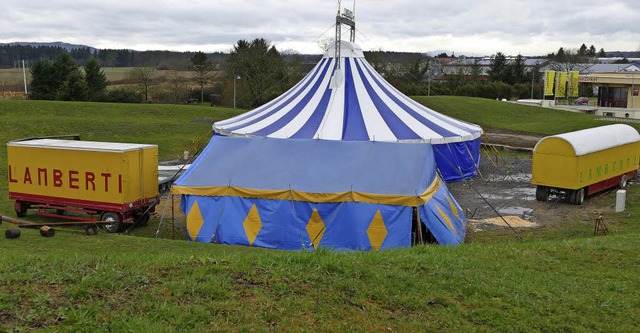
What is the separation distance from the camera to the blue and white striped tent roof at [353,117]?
17.2 m

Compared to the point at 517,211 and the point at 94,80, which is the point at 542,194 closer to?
the point at 517,211

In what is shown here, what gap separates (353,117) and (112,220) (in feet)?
25.4

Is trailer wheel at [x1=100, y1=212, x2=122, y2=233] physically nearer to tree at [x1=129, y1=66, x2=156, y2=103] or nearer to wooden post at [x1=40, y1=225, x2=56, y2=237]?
wooden post at [x1=40, y1=225, x2=56, y2=237]

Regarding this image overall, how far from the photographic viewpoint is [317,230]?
38.1ft

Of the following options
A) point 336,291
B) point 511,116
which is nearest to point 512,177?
point 336,291

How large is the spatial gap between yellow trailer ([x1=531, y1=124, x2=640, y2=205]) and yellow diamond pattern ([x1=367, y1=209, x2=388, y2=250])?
7.20 m

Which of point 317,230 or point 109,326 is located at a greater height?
point 109,326

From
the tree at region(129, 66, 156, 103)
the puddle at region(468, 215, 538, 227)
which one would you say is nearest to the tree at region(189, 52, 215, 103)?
the tree at region(129, 66, 156, 103)

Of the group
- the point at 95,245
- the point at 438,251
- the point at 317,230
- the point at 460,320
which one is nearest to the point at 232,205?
the point at 317,230

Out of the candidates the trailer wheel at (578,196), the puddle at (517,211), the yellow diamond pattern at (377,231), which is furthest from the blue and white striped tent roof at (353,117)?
the yellow diamond pattern at (377,231)

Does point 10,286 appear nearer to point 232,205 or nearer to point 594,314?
point 594,314

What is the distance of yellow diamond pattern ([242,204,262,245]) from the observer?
11.9 meters

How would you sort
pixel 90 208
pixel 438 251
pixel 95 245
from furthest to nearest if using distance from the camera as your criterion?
pixel 90 208 < pixel 95 245 < pixel 438 251

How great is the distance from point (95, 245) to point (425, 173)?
661cm
